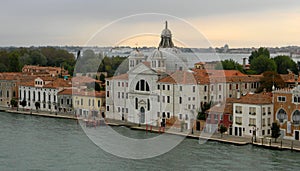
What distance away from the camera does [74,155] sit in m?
14.0

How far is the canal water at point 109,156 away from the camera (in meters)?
12.7

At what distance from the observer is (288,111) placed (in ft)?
53.0

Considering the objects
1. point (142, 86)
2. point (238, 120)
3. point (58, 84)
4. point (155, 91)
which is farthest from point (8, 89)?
point (238, 120)

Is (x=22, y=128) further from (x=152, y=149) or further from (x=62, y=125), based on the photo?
(x=152, y=149)

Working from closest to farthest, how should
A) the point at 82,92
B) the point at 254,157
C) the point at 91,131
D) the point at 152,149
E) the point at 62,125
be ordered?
the point at 254,157
the point at 152,149
the point at 91,131
the point at 62,125
the point at 82,92

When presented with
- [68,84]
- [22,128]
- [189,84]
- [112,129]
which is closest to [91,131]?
[112,129]

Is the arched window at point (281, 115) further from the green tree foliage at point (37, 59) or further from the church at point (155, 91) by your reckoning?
the green tree foliage at point (37, 59)

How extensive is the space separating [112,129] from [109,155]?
15.2 feet

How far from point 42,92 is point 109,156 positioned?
11.3 meters

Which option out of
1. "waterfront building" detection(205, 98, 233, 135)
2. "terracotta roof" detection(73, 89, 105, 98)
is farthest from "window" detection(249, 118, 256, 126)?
"terracotta roof" detection(73, 89, 105, 98)

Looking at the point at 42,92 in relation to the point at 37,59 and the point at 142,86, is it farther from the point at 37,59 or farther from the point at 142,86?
the point at 37,59

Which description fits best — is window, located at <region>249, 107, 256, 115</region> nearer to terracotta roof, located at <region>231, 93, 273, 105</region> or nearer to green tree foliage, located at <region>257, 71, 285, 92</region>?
terracotta roof, located at <region>231, 93, 273, 105</region>

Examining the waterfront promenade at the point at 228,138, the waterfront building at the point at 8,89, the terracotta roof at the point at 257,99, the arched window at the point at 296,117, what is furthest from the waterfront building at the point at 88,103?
the arched window at the point at 296,117

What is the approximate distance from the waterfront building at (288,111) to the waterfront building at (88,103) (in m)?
7.67
